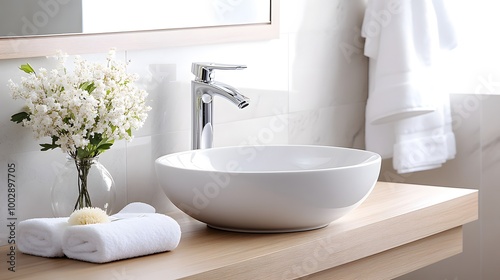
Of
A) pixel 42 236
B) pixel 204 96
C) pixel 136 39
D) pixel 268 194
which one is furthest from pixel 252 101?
pixel 42 236

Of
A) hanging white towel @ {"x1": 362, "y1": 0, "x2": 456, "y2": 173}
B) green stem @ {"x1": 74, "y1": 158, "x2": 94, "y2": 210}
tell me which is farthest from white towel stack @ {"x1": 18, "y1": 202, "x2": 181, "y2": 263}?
hanging white towel @ {"x1": 362, "y1": 0, "x2": 456, "y2": 173}

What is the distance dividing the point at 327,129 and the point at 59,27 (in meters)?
1.05

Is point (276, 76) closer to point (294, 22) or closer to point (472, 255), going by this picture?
point (294, 22)

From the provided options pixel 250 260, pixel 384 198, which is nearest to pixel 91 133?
pixel 250 260

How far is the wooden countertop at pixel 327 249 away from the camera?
1.51 meters

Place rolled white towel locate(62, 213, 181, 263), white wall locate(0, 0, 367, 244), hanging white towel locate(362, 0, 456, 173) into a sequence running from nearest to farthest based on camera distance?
rolled white towel locate(62, 213, 181, 263) < white wall locate(0, 0, 367, 244) < hanging white towel locate(362, 0, 456, 173)

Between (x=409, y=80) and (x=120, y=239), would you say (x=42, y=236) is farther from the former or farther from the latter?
(x=409, y=80)

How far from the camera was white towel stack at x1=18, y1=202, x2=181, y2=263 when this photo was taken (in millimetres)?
1504

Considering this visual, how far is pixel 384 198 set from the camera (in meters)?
2.13

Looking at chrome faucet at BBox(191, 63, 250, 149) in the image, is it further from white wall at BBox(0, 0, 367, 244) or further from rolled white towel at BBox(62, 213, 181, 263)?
rolled white towel at BBox(62, 213, 181, 263)

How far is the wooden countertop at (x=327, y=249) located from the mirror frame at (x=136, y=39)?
41 centimetres

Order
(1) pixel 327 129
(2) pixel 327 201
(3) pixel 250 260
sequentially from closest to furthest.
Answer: (3) pixel 250 260, (2) pixel 327 201, (1) pixel 327 129

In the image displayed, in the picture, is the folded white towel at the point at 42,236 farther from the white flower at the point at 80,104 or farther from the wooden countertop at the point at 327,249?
the white flower at the point at 80,104

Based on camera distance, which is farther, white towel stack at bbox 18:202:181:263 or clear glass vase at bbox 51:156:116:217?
clear glass vase at bbox 51:156:116:217
